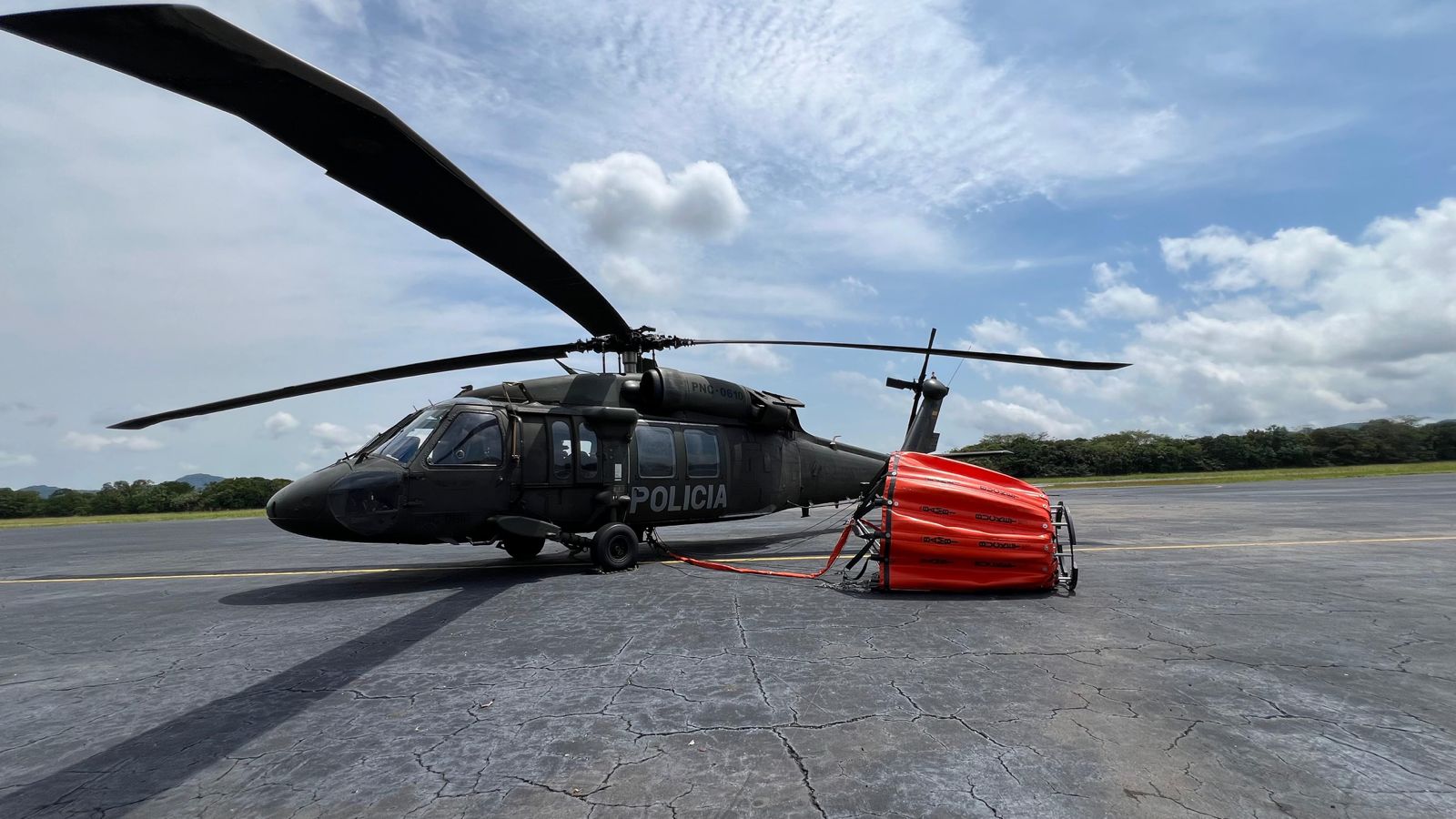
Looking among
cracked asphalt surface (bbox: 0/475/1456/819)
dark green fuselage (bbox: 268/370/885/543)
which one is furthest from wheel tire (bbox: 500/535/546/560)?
cracked asphalt surface (bbox: 0/475/1456/819)

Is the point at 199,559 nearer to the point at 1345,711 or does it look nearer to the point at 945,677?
the point at 945,677

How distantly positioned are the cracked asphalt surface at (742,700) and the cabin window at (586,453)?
1.95 metres

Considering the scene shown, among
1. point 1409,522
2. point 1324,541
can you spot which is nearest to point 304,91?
point 1324,541

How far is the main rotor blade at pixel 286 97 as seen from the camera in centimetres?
297

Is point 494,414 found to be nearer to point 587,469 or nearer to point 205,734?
point 587,469

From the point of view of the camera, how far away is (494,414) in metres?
9.11

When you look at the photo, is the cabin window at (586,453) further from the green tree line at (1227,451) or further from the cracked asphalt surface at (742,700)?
the green tree line at (1227,451)

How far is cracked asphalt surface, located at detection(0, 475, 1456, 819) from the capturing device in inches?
114

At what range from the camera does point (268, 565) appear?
11.3 m

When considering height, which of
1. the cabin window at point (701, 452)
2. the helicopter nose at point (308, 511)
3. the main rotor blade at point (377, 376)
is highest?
the main rotor blade at point (377, 376)

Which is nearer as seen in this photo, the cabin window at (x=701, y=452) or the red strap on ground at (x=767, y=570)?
the red strap on ground at (x=767, y=570)

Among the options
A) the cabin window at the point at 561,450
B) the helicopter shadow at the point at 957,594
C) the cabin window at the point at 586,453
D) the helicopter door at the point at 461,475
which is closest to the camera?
the helicopter shadow at the point at 957,594

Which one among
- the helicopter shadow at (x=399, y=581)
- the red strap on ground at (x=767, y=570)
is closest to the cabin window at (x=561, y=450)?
the helicopter shadow at (x=399, y=581)

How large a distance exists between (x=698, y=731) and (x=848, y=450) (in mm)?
10259
